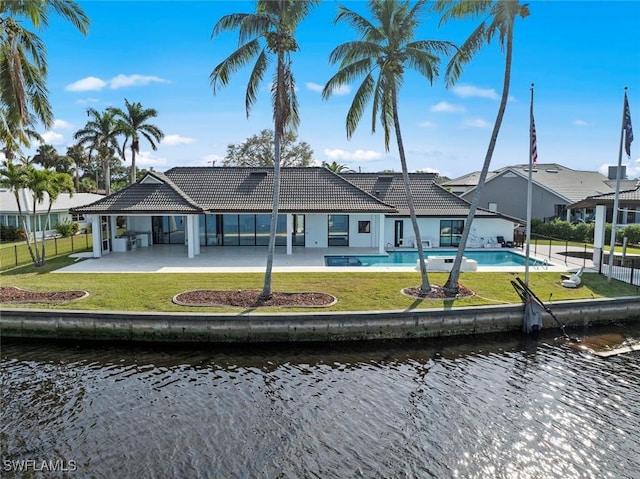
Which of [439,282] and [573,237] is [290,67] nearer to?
[439,282]

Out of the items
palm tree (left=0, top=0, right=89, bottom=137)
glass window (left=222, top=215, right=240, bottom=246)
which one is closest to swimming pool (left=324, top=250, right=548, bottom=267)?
glass window (left=222, top=215, right=240, bottom=246)

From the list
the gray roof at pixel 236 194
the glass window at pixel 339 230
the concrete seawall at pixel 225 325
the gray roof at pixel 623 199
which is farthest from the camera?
the glass window at pixel 339 230

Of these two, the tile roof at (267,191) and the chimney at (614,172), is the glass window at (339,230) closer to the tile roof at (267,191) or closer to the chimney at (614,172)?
the tile roof at (267,191)

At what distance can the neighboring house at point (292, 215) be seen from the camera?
2483cm

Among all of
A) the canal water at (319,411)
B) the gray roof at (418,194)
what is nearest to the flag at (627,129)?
the canal water at (319,411)

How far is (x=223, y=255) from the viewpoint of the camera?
78.7 feet

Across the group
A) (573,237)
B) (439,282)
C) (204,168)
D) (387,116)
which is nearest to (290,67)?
(387,116)

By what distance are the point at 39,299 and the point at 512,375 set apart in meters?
14.4

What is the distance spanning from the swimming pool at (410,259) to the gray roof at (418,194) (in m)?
3.00

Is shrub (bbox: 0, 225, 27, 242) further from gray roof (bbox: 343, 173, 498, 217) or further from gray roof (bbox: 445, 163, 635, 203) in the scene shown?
gray roof (bbox: 445, 163, 635, 203)

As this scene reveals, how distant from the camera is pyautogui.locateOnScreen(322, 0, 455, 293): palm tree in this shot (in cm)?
1498

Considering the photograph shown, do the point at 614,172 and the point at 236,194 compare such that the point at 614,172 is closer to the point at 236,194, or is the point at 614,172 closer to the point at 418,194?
the point at 418,194

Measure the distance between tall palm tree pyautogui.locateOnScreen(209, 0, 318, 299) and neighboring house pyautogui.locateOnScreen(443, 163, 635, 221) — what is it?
89.7 ft

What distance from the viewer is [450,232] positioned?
28.5 meters
